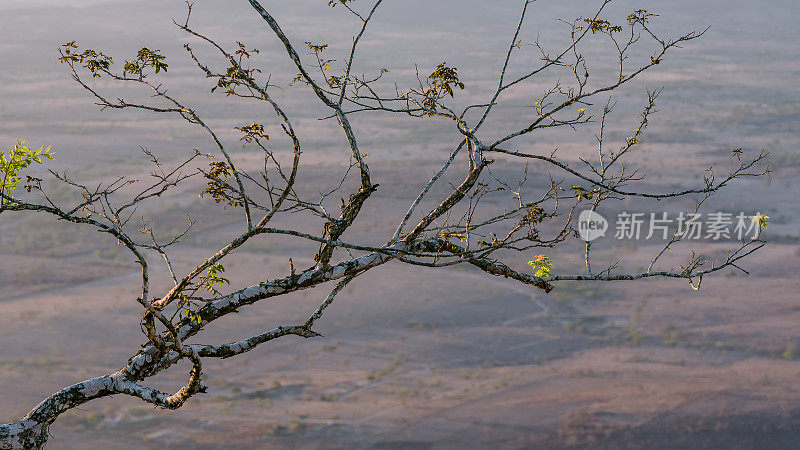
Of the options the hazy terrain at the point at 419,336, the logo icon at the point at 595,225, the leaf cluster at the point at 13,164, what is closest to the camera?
the leaf cluster at the point at 13,164

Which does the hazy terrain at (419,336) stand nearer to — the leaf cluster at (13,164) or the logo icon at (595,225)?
the logo icon at (595,225)

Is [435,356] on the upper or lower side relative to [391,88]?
lower

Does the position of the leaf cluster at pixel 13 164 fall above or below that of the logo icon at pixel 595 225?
below

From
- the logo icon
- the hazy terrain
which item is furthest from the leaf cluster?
the logo icon

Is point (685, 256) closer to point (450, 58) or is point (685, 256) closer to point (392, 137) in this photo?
point (392, 137)

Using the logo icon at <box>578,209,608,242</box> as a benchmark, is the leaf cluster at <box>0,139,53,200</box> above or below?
below

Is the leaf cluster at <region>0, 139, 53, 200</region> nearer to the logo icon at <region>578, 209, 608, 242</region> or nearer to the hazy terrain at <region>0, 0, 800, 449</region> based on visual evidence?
the hazy terrain at <region>0, 0, 800, 449</region>

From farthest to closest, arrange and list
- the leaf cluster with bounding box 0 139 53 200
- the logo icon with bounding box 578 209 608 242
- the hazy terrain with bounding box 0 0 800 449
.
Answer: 1. the logo icon with bounding box 578 209 608 242
2. the hazy terrain with bounding box 0 0 800 449
3. the leaf cluster with bounding box 0 139 53 200

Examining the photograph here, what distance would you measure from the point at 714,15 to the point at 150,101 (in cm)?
9533

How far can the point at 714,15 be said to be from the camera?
13162 centimetres

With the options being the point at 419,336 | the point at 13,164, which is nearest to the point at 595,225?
the point at 419,336

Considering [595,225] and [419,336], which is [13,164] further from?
[595,225]

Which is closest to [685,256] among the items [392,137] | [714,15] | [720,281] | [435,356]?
[720,281]

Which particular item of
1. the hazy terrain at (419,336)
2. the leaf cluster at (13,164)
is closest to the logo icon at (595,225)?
the hazy terrain at (419,336)
